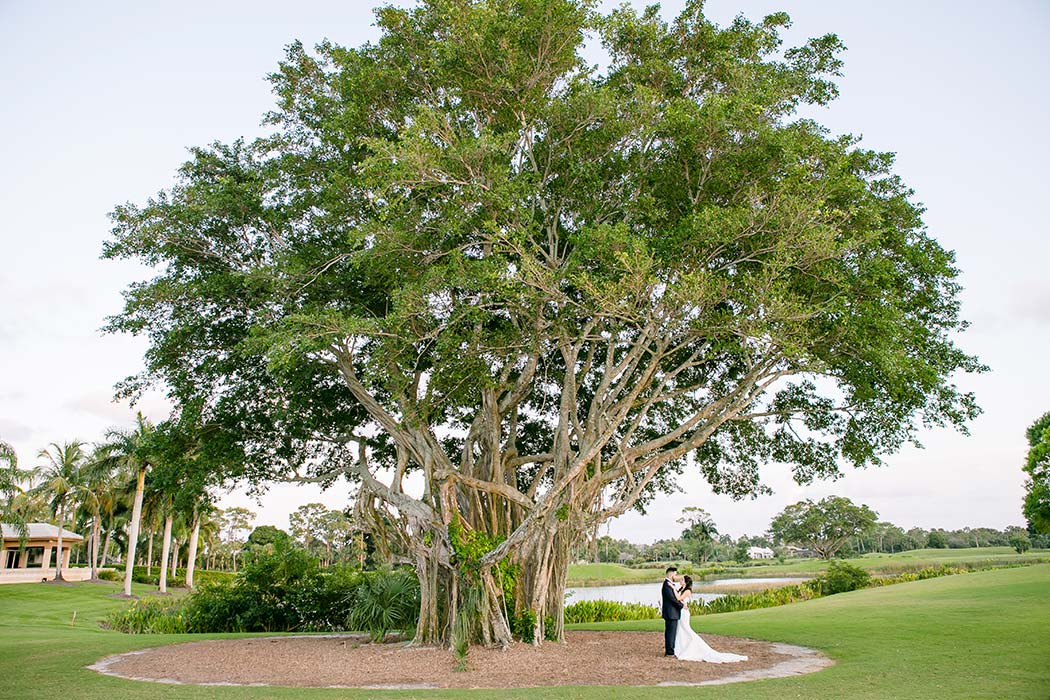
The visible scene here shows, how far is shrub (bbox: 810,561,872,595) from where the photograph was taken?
102 feet

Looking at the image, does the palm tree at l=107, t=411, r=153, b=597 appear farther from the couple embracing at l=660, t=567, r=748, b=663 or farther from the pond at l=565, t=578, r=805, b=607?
the couple embracing at l=660, t=567, r=748, b=663

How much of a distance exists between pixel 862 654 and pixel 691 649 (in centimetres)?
284

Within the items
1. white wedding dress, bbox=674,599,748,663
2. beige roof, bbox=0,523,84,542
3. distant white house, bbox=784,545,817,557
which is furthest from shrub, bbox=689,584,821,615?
distant white house, bbox=784,545,817,557

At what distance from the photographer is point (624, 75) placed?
14.3 metres

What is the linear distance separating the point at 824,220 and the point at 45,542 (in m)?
58.1

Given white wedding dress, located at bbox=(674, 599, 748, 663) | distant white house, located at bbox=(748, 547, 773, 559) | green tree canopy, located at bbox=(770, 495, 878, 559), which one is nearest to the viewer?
white wedding dress, located at bbox=(674, 599, 748, 663)

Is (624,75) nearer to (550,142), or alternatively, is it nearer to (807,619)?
(550,142)

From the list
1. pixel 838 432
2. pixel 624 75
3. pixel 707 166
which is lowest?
pixel 838 432

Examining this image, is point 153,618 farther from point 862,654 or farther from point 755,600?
point 755,600

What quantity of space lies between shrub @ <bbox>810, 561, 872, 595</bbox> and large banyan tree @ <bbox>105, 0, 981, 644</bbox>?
17.8 meters

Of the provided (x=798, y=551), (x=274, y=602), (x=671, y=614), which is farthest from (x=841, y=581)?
(x=798, y=551)

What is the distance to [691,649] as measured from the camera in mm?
11875

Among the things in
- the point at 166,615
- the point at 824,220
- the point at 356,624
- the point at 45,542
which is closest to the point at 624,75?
the point at 824,220

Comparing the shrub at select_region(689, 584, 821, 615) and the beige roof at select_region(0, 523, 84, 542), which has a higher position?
the beige roof at select_region(0, 523, 84, 542)
